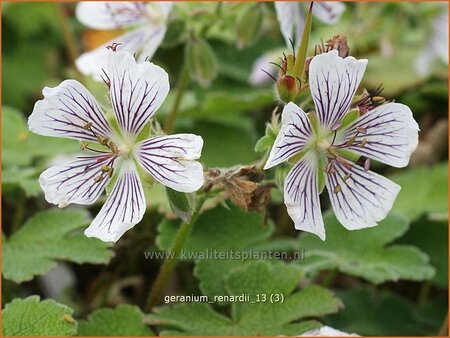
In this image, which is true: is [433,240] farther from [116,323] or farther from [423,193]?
[116,323]

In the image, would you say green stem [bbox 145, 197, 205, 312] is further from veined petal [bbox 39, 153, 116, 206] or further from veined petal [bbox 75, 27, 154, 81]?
veined petal [bbox 75, 27, 154, 81]

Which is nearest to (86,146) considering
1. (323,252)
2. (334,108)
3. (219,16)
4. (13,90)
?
(334,108)

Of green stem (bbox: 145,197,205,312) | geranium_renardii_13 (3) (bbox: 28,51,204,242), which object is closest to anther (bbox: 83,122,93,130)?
geranium_renardii_13 (3) (bbox: 28,51,204,242)

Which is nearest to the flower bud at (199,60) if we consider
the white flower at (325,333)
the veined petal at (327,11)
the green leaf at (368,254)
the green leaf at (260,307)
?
the veined petal at (327,11)

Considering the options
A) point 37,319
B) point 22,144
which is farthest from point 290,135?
point 22,144

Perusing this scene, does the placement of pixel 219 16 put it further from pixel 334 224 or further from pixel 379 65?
pixel 379 65
